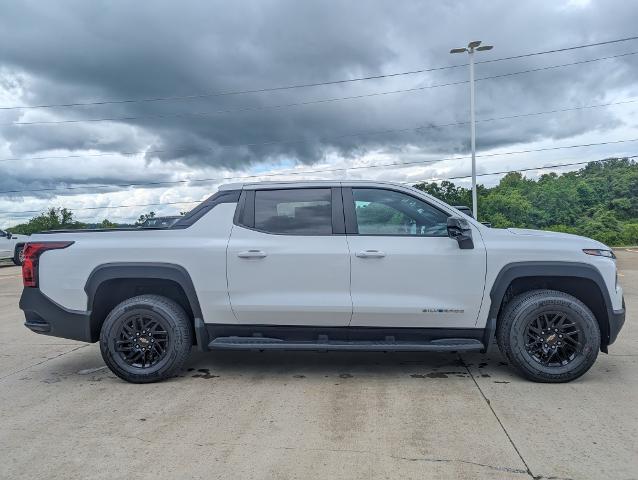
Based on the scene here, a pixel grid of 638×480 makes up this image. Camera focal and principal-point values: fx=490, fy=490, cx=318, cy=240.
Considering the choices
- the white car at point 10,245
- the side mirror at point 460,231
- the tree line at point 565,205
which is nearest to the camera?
the side mirror at point 460,231

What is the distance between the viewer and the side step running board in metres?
4.28

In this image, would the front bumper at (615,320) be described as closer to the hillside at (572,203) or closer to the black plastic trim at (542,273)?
the black plastic trim at (542,273)

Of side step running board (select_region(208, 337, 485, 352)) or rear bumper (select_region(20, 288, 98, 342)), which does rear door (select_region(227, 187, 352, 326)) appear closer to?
side step running board (select_region(208, 337, 485, 352))

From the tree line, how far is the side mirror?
68.2 feet

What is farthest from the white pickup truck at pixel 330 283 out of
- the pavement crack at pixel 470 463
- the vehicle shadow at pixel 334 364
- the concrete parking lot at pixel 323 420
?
the pavement crack at pixel 470 463

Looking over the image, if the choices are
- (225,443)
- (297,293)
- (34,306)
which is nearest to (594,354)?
(297,293)

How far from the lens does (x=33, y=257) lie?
14.9 feet

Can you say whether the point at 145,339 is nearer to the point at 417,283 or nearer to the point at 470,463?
the point at 417,283

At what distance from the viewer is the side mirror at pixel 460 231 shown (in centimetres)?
416

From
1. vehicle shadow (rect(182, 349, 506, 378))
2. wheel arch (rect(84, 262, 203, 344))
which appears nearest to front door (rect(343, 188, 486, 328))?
vehicle shadow (rect(182, 349, 506, 378))

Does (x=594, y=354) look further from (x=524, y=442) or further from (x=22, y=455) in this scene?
(x=22, y=455)

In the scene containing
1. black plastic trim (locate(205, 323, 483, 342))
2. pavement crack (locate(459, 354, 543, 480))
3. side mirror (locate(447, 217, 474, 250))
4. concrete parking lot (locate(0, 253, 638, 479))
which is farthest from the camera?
black plastic trim (locate(205, 323, 483, 342))

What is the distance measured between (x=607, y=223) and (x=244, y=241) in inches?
1623

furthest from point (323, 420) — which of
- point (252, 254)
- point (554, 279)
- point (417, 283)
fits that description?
point (554, 279)
